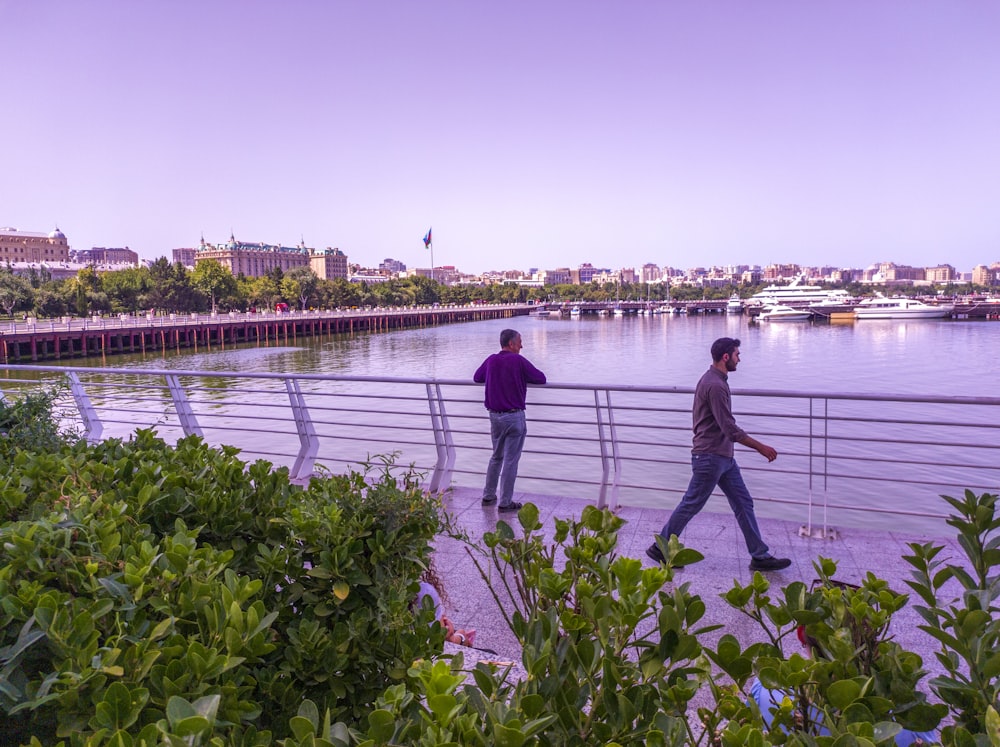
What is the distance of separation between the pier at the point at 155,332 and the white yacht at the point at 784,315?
51329 millimetres

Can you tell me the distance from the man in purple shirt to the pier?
48596mm

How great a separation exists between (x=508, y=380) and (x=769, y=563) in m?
2.57

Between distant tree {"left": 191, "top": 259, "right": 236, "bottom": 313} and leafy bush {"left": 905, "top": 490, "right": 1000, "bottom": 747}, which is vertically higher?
distant tree {"left": 191, "top": 259, "right": 236, "bottom": 313}

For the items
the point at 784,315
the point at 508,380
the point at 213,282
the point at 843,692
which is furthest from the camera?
the point at 784,315

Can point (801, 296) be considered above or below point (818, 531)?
above

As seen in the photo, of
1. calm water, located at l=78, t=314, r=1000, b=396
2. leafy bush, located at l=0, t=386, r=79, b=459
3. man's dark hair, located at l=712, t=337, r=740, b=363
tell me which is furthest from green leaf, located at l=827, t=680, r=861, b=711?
calm water, located at l=78, t=314, r=1000, b=396

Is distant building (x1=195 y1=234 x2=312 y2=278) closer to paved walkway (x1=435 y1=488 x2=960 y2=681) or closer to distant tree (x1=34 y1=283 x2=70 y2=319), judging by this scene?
distant tree (x1=34 y1=283 x2=70 y2=319)

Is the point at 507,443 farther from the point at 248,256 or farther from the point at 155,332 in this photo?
the point at 248,256

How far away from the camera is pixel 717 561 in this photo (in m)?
4.98

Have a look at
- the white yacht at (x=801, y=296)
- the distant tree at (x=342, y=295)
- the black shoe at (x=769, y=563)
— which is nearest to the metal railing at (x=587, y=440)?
the black shoe at (x=769, y=563)

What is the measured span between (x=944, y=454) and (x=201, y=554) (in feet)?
63.8

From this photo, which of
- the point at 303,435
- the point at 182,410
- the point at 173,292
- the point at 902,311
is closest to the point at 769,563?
the point at 303,435

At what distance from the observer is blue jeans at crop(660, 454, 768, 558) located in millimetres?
4793

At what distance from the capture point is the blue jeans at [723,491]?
15.7 feet
